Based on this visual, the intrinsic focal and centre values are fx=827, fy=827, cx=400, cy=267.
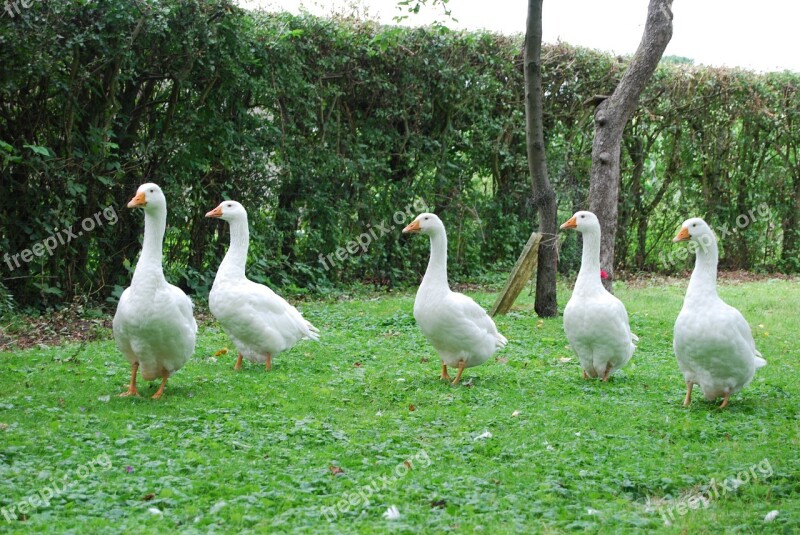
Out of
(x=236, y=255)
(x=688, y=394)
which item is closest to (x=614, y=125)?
(x=688, y=394)

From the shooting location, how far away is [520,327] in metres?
11.0

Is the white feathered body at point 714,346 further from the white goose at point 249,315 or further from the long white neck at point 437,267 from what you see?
the white goose at point 249,315

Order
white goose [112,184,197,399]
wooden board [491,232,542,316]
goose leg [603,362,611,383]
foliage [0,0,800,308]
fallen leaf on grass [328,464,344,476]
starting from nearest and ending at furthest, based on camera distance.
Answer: fallen leaf on grass [328,464,344,476] < white goose [112,184,197,399] < goose leg [603,362,611,383] < foliage [0,0,800,308] < wooden board [491,232,542,316]

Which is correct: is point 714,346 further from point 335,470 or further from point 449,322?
point 335,470

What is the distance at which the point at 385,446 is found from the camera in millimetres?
5695

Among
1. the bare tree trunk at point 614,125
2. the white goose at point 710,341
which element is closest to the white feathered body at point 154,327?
the white goose at point 710,341

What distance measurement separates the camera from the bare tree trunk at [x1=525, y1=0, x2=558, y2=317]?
37.0 ft

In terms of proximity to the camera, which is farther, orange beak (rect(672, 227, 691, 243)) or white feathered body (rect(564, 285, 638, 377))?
white feathered body (rect(564, 285, 638, 377))

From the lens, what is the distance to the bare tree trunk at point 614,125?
11.4 m

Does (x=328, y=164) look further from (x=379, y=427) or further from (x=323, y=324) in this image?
(x=379, y=427)

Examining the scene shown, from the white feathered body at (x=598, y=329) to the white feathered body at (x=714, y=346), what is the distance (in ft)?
2.80

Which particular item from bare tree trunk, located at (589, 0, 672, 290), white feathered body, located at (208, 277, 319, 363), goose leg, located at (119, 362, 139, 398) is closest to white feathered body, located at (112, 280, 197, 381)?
goose leg, located at (119, 362, 139, 398)

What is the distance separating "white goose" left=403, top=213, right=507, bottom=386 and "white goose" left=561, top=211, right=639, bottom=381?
32.3 inches

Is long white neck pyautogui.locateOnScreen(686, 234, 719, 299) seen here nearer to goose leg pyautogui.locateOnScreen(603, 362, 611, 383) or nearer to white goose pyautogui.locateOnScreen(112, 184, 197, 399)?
goose leg pyautogui.locateOnScreen(603, 362, 611, 383)
